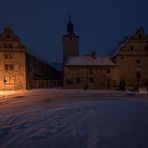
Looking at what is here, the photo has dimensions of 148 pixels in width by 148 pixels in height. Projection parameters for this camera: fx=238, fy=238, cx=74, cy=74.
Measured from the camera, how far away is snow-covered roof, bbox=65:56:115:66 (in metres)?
47.6

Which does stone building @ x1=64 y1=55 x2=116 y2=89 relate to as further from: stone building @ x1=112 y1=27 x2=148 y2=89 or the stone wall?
stone building @ x1=112 y1=27 x2=148 y2=89

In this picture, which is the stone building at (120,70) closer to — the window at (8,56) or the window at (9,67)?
the window at (9,67)

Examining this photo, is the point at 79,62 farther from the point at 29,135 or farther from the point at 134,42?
the point at 29,135

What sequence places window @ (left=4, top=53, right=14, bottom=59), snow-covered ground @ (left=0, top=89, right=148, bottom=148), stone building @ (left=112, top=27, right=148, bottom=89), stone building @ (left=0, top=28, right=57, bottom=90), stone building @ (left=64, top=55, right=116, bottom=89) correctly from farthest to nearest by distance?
stone building @ (left=112, top=27, right=148, bottom=89), stone building @ (left=64, top=55, right=116, bottom=89), window @ (left=4, top=53, right=14, bottom=59), stone building @ (left=0, top=28, right=57, bottom=90), snow-covered ground @ (left=0, top=89, right=148, bottom=148)

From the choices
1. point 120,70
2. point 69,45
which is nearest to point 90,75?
point 120,70

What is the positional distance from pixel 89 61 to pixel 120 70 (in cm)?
647

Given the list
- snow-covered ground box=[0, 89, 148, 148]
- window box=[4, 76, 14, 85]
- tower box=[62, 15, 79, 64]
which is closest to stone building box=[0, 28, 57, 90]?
window box=[4, 76, 14, 85]

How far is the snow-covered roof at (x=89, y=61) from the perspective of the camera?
156 feet

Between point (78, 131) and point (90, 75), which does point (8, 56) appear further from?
point (78, 131)

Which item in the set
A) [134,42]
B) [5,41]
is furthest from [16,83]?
[134,42]

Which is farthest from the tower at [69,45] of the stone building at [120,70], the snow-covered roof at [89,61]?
the stone building at [120,70]

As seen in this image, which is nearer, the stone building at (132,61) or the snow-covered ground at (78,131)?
the snow-covered ground at (78,131)

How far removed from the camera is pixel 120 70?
47469mm

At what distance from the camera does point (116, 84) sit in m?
47.4
